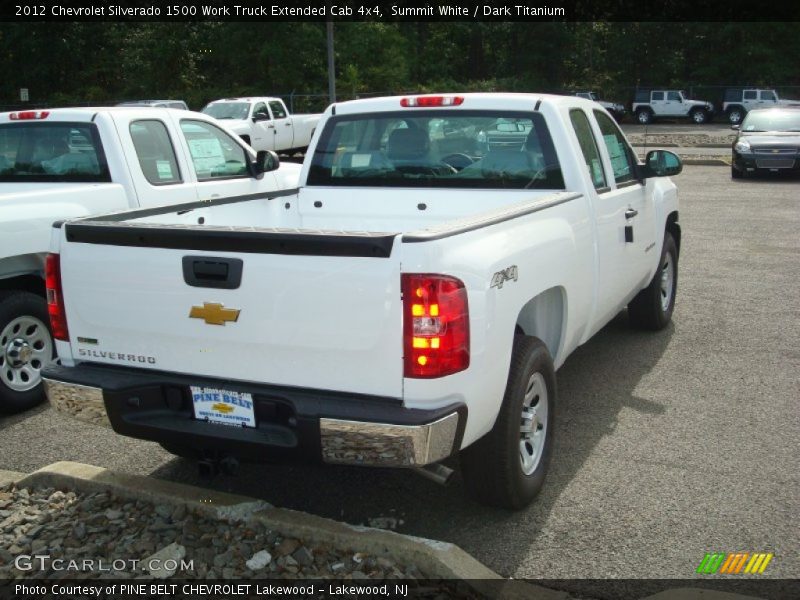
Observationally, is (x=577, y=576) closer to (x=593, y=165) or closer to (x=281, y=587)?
(x=281, y=587)

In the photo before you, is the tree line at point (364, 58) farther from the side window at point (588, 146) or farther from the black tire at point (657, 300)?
the side window at point (588, 146)

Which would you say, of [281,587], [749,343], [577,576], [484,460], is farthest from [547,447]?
[749,343]

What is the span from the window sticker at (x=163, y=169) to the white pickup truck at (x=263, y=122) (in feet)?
51.6

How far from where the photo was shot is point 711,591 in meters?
3.30

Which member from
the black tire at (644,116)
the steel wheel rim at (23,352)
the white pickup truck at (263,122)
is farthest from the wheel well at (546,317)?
the black tire at (644,116)

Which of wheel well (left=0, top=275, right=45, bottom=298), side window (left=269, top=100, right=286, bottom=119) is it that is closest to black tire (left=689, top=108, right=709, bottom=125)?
side window (left=269, top=100, right=286, bottom=119)

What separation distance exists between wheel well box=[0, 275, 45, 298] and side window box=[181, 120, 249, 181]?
178cm

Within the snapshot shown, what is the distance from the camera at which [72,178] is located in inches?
259

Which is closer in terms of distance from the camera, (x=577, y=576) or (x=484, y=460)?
(x=577, y=576)

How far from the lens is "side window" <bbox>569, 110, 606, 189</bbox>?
5.34 m

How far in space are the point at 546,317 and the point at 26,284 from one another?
3607 mm

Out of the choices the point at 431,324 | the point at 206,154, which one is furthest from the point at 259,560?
the point at 206,154

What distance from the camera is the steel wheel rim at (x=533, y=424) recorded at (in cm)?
412

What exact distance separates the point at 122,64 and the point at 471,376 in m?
47.8
